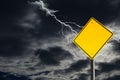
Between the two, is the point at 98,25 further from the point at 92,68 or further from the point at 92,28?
the point at 92,68

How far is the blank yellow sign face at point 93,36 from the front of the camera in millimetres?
2822

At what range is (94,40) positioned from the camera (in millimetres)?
2859

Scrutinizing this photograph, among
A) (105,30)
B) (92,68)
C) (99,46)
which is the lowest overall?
(92,68)

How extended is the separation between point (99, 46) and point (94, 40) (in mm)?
116

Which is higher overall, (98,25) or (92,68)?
(98,25)

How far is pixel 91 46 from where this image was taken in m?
2.83

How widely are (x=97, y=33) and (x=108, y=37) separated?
17 centimetres

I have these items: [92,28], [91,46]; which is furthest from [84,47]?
[92,28]

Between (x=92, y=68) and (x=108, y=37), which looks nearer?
(x=92, y=68)

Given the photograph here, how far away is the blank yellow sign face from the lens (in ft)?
9.26

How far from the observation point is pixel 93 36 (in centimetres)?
287

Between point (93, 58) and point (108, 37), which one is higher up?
point (108, 37)

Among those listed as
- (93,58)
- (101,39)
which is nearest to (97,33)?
(101,39)

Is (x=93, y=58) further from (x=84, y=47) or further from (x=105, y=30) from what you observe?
(x=105, y=30)
